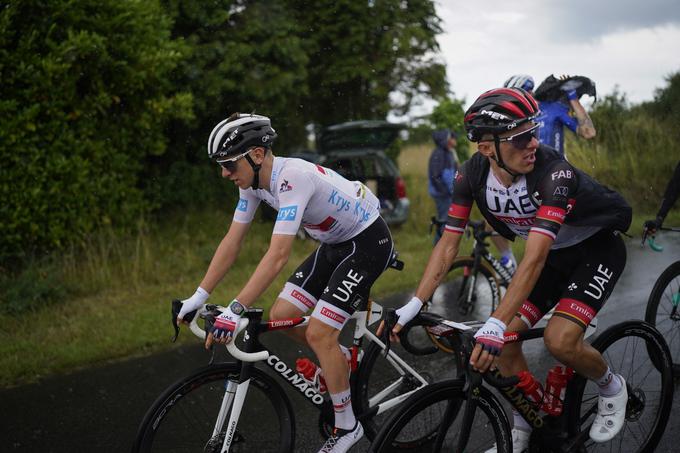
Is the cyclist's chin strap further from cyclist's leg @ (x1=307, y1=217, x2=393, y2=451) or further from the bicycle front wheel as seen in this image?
the bicycle front wheel

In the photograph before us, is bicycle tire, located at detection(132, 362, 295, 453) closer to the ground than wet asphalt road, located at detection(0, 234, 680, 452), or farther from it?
farther from it

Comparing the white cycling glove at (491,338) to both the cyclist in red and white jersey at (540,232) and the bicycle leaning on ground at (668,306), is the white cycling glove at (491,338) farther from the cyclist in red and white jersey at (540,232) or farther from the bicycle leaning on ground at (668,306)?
the bicycle leaning on ground at (668,306)

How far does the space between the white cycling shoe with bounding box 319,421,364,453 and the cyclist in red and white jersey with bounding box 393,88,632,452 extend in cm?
85

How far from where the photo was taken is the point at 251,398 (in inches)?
139

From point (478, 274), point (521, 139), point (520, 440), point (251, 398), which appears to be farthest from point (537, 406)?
point (478, 274)

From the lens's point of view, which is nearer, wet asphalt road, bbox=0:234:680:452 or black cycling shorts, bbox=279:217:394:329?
black cycling shorts, bbox=279:217:394:329

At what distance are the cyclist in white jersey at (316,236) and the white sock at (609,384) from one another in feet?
4.63

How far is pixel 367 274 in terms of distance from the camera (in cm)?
393

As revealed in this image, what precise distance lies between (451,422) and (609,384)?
1.04 m

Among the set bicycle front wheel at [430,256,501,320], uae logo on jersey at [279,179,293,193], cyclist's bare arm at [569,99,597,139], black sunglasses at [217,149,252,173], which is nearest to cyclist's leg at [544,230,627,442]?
uae logo on jersey at [279,179,293,193]

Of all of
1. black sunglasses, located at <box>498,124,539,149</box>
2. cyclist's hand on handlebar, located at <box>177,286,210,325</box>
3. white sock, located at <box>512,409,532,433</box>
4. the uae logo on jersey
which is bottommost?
white sock, located at <box>512,409,532,433</box>

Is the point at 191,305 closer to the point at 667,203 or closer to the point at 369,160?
the point at 667,203

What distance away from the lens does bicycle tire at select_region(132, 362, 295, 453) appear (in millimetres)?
3223

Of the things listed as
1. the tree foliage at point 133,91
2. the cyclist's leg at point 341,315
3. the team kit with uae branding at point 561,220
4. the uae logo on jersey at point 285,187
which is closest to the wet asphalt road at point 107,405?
the cyclist's leg at point 341,315
